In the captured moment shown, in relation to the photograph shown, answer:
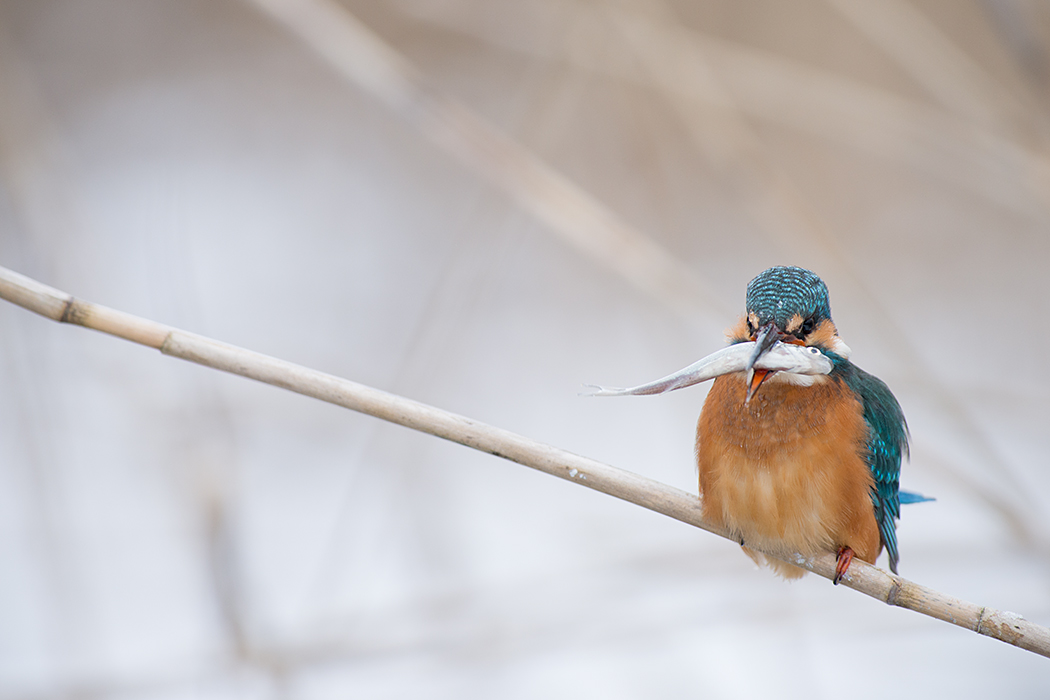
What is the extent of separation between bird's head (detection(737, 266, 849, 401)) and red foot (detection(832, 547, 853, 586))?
0.99 feet

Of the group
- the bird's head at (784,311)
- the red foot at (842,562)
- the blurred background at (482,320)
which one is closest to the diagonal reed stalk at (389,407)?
the red foot at (842,562)

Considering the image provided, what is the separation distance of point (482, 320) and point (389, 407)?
2.70 metres

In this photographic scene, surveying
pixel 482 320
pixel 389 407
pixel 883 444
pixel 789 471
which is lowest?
pixel 389 407

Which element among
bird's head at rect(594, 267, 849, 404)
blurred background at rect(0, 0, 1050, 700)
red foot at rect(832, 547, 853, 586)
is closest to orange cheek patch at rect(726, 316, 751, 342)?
bird's head at rect(594, 267, 849, 404)

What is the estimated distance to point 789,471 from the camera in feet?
3.74

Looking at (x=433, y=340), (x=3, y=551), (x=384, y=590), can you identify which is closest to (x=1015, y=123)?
(x=433, y=340)

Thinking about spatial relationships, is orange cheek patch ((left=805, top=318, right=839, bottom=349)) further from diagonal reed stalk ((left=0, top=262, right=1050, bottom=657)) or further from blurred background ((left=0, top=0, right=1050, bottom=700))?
blurred background ((left=0, top=0, right=1050, bottom=700))

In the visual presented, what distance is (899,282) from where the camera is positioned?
361 centimetres

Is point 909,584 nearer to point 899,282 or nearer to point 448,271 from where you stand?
point 448,271

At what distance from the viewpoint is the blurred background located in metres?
1.73

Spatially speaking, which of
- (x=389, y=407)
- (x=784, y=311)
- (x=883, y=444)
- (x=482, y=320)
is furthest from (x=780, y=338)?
(x=482, y=320)

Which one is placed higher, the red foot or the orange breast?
the orange breast

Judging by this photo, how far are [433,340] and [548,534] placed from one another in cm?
106

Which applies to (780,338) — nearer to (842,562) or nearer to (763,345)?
(763,345)
